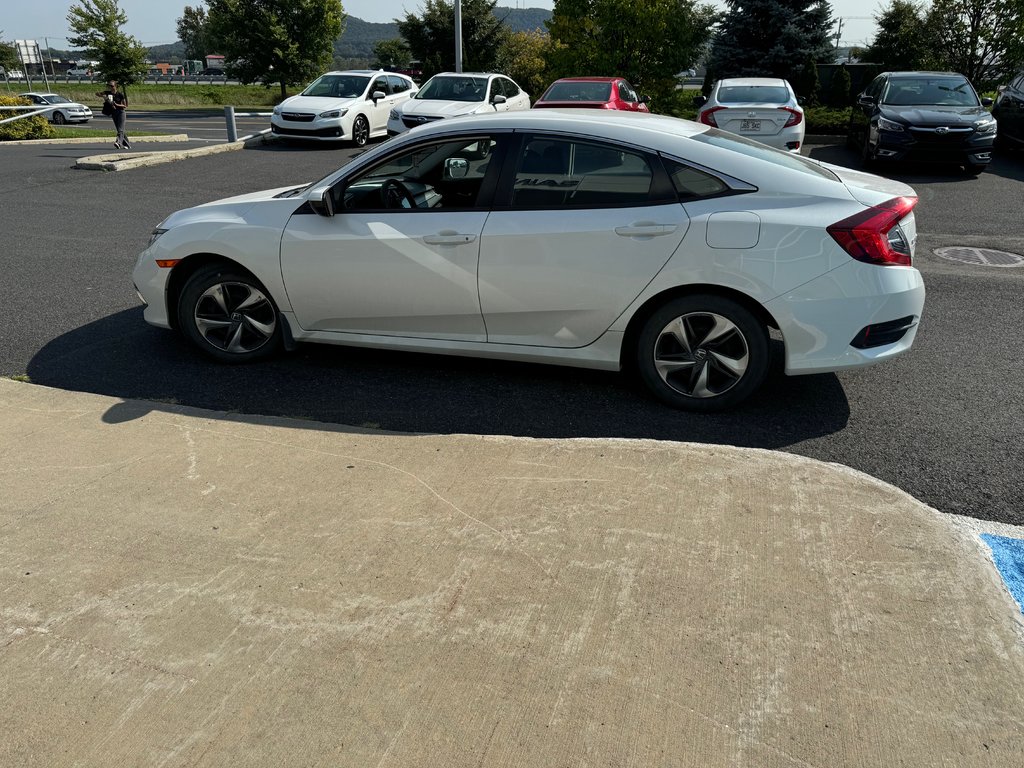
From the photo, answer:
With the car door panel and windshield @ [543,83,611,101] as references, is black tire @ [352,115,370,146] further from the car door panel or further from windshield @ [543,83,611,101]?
the car door panel

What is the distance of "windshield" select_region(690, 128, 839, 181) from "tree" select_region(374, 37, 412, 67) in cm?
5815

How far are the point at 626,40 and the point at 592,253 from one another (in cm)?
2511

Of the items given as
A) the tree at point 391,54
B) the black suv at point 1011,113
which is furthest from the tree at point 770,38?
the tree at point 391,54

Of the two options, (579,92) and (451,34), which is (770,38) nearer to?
(579,92)

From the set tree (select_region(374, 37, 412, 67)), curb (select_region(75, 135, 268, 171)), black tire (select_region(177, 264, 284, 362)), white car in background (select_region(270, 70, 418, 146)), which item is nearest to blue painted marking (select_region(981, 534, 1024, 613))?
black tire (select_region(177, 264, 284, 362))

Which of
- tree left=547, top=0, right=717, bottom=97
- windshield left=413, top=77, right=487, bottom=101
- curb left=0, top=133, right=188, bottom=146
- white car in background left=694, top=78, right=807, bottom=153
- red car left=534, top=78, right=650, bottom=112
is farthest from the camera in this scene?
tree left=547, top=0, right=717, bottom=97

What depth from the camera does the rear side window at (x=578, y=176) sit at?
4863 millimetres

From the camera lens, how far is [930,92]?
15.3m

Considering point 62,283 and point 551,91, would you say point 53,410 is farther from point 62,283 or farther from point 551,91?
point 551,91

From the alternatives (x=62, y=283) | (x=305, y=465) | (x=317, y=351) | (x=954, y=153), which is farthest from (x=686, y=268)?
(x=954, y=153)

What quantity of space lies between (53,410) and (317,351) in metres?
1.71

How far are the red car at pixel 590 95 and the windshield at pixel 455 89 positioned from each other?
1776 millimetres

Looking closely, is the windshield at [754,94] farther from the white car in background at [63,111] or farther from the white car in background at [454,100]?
the white car in background at [63,111]

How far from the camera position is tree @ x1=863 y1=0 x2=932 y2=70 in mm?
27481
